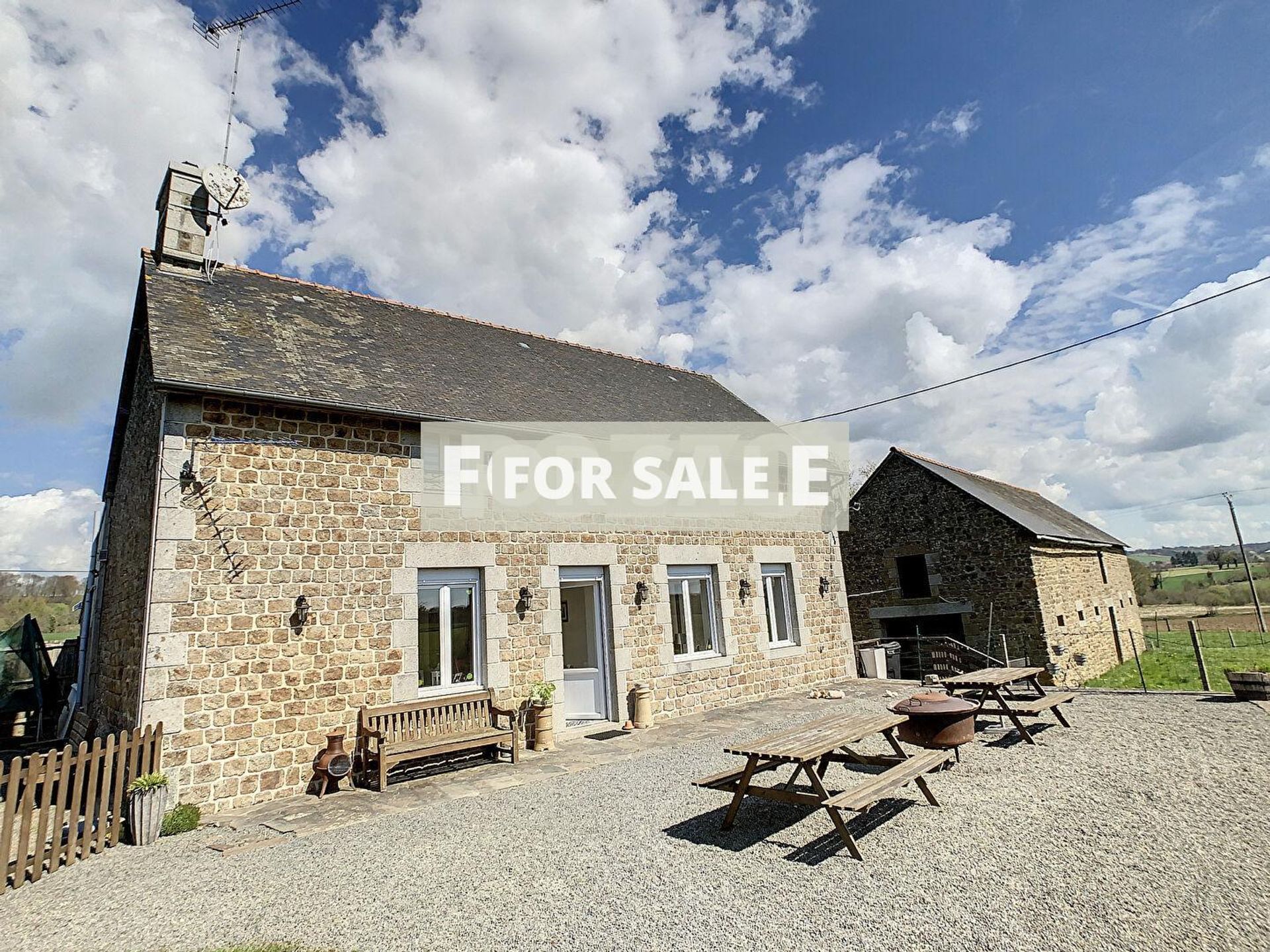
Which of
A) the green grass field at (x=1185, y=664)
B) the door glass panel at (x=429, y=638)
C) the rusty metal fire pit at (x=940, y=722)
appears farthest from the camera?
the green grass field at (x=1185, y=664)

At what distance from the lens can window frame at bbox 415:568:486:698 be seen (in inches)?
303

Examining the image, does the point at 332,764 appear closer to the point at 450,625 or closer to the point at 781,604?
the point at 450,625

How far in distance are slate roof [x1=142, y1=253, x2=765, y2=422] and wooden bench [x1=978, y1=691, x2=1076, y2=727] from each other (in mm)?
6628

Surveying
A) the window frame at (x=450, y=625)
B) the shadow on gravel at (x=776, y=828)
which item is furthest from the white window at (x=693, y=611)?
the shadow on gravel at (x=776, y=828)

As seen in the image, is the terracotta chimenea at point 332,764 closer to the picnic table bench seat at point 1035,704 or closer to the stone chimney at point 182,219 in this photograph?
the stone chimney at point 182,219

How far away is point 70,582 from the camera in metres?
25.5

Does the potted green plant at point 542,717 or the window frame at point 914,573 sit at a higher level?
the window frame at point 914,573

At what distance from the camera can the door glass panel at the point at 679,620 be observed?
33.9ft

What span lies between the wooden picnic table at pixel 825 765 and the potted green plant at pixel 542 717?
357 centimetres

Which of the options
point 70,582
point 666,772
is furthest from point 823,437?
point 70,582

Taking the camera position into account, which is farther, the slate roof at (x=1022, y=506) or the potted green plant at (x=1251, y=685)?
the slate roof at (x=1022, y=506)

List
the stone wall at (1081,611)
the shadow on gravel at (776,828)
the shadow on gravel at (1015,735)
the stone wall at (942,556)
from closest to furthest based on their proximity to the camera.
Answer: the shadow on gravel at (776,828) < the shadow on gravel at (1015,735) < the stone wall at (1081,611) < the stone wall at (942,556)

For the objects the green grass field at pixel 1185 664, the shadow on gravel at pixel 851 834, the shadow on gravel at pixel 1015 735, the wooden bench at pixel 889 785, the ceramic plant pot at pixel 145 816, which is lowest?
the green grass field at pixel 1185 664

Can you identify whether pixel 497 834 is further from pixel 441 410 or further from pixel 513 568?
pixel 441 410
